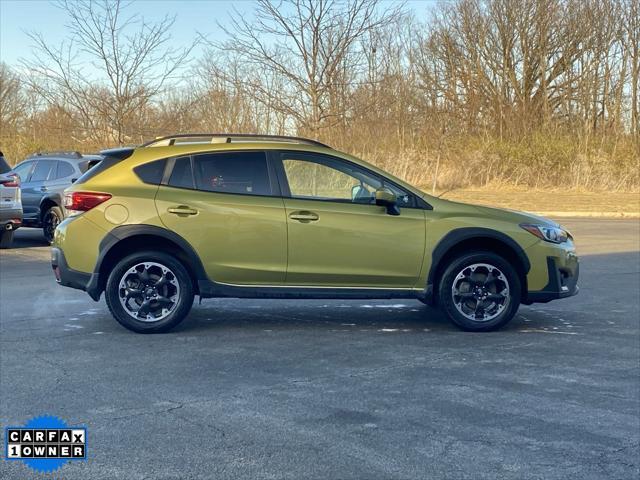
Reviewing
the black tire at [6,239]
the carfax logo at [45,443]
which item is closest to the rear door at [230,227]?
the carfax logo at [45,443]

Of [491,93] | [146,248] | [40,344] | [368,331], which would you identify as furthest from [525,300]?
[491,93]

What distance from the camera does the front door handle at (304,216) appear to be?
301 inches

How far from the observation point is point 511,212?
319 inches

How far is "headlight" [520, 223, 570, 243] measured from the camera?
7926mm

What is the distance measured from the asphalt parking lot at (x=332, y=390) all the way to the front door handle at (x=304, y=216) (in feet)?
3.42

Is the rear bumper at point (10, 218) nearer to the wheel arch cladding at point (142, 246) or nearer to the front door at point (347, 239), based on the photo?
the wheel arch cladding at point (142, 246)

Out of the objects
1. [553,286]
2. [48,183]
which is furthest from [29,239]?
[553,286]

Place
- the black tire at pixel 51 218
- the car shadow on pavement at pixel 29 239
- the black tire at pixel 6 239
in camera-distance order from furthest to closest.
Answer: the car shadow on pavement at pixel 29 239, the black tire at pixel 51 218, the black tire at pixel 6 239

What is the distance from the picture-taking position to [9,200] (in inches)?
569

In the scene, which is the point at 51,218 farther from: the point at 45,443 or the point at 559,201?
the point at 559,201

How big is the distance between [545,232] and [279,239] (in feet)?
8.33

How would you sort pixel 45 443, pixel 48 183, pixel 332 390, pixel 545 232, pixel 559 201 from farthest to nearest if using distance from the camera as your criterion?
pixel 559 201 < pixel 48 183 < pixel 545 232 < pixel 332 390 < pixel 45 443

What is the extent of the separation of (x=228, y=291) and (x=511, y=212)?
Result: 283 cm

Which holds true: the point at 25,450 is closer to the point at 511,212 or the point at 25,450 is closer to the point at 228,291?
the point at 228,291
